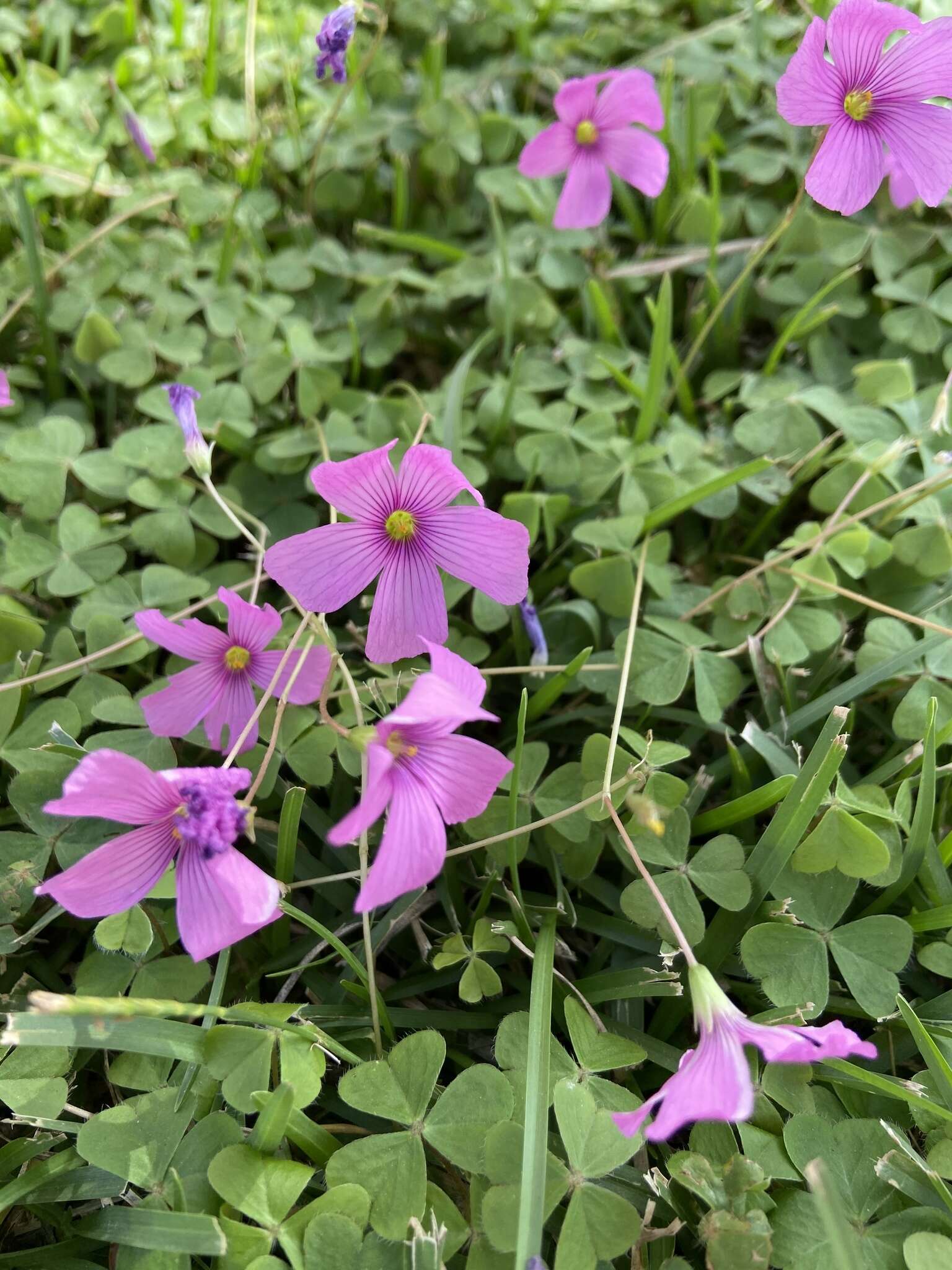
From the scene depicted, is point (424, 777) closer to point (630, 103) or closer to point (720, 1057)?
point (720, 1057)

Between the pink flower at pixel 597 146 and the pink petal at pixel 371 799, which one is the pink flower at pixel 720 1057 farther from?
the pink flower at pixel 597 146

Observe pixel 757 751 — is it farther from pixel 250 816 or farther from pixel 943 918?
pixel 250 816

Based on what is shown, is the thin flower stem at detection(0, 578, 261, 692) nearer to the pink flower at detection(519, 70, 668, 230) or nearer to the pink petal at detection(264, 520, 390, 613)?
the pink petal at detection(264, 520, 390, 613)

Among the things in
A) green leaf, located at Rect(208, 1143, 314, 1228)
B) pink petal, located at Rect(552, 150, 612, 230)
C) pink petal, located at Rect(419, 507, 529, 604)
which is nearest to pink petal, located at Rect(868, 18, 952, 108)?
pink petal, located at Rect(552, 150, 612, 230)

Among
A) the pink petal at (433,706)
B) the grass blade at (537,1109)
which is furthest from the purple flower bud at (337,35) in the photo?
the grass blade at (537,1109)

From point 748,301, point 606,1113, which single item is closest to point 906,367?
point 748,301

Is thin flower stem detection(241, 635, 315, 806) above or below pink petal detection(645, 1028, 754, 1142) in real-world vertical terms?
above

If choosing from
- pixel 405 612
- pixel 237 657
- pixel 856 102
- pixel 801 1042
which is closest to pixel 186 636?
pixel 237 657
